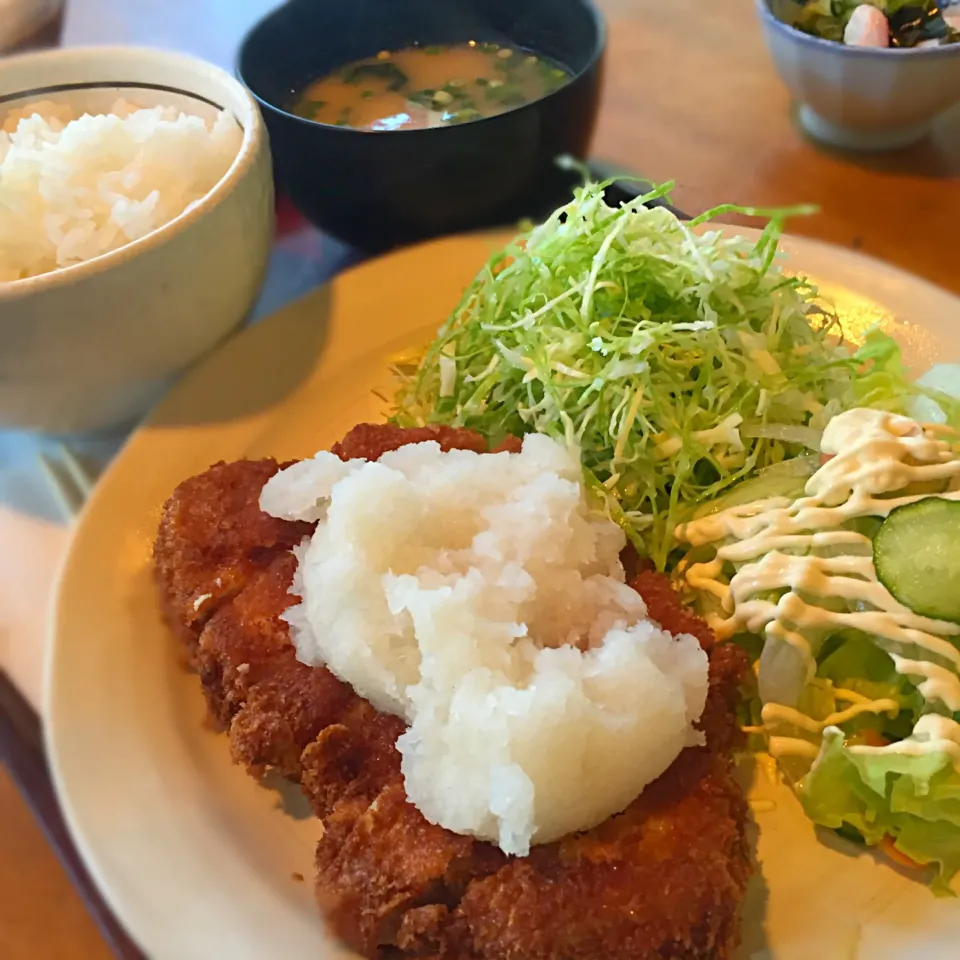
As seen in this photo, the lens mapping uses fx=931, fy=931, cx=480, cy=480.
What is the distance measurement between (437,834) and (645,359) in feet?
3.24

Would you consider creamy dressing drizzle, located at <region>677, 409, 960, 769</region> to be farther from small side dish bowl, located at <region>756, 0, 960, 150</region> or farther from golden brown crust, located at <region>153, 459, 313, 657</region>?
small side dish bowl, located at <region>756, 0, 960, 150</region>

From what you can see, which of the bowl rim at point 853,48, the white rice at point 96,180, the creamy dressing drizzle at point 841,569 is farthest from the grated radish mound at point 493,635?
the bowl rim at point 853,48

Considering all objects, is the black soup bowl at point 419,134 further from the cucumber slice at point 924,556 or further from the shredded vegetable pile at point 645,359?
the cucumber slice at point 924,556

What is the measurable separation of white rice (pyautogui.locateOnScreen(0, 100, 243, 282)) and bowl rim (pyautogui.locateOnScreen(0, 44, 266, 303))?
0.03 meters

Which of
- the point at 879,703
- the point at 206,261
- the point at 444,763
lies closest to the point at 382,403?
the point at 206,261

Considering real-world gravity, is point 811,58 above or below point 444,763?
above

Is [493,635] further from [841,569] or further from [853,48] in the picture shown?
[853,48]

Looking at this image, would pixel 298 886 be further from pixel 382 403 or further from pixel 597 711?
pixel 382 403

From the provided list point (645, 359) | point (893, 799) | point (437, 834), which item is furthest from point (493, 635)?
point (645, 359)

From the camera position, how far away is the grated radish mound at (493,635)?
A: 119 cm

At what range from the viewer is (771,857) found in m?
1.33

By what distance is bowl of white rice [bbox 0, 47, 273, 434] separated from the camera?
5.13 ft

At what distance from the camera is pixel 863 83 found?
2.31m

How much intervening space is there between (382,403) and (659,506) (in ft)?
2.00
